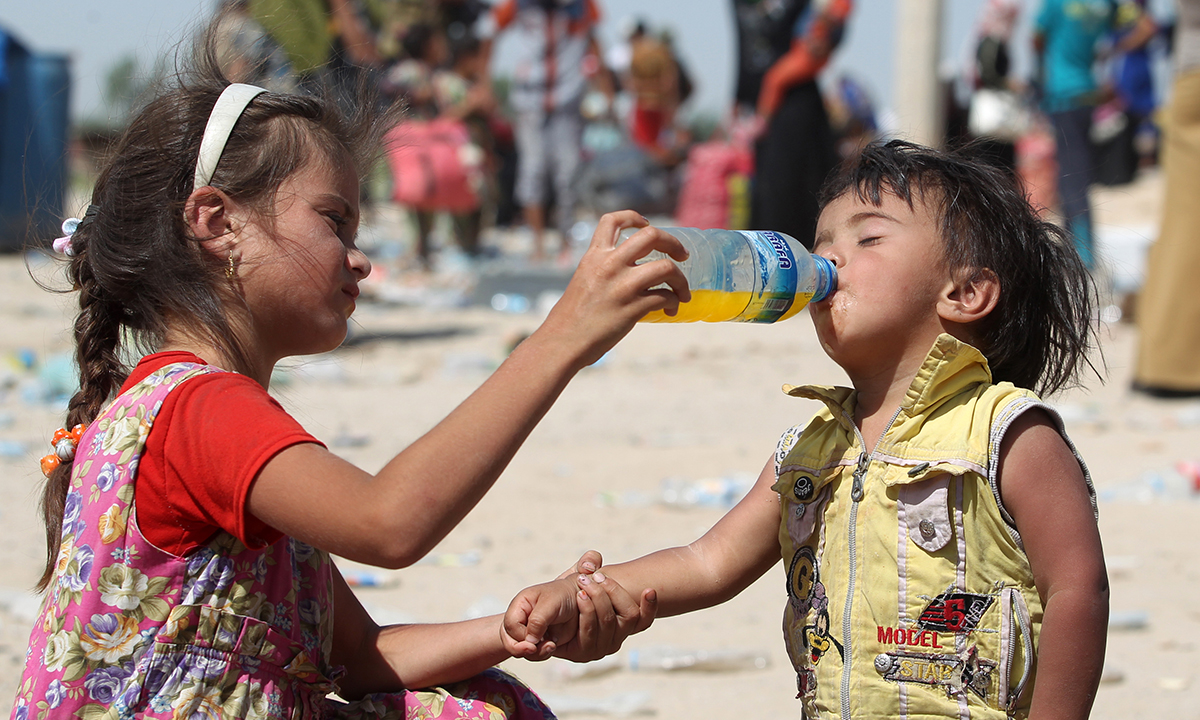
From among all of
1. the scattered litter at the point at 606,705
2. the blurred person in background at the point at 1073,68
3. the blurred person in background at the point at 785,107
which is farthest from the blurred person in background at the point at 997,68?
the scattered litter at the point at 606,705

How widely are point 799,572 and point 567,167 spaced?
952 centimetres

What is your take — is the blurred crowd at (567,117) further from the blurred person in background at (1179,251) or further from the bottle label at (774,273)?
the bottle label at (774,273)

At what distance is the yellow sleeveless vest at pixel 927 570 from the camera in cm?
192

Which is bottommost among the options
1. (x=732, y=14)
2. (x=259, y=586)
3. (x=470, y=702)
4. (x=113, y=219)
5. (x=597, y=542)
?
(x=597, y=542)

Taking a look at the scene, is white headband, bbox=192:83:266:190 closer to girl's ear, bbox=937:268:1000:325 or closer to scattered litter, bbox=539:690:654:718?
girl's ear, bbox=937:268:1000:325

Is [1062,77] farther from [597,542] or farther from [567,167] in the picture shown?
[597,542]

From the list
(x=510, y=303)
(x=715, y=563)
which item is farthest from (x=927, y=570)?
(x=510, y=303)

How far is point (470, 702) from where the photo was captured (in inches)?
86.4

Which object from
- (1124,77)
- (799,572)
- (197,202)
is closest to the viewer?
(197,202)

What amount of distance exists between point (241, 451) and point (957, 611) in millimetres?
1185

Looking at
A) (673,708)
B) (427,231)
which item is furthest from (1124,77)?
(673,708)

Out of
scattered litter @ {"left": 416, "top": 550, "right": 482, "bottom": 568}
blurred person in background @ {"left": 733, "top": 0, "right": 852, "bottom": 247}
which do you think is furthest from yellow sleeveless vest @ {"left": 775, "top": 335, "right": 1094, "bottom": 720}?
blurred person in background @ {"left": 733, "top": 0, "right": 852, "bottom": 247}

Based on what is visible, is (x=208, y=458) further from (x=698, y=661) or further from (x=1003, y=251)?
(x=698, y=661)

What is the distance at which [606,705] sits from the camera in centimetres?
325
